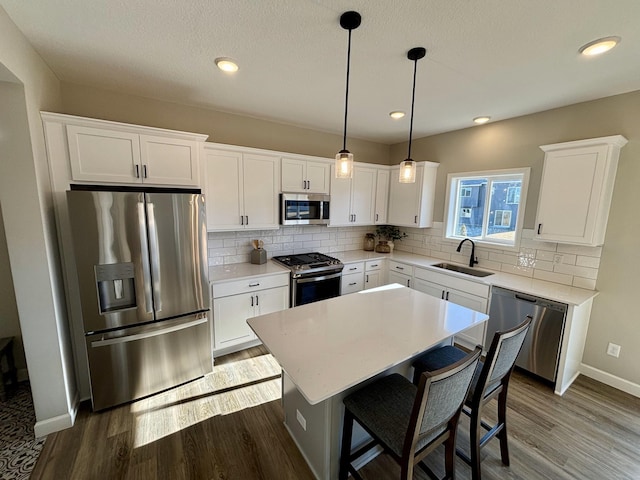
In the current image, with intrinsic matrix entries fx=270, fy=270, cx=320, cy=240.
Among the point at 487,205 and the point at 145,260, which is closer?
the point at 145,260

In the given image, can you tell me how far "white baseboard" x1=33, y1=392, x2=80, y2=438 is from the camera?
1.92 m

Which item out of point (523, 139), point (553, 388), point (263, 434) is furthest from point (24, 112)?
point (553, 388)

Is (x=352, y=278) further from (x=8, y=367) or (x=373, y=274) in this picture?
(x=8, y=367)

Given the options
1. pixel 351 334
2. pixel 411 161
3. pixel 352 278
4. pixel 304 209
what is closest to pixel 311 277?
pixel 352 278

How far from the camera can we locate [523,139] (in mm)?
3004

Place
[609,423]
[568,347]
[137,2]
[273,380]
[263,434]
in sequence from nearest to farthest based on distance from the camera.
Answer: [137,2]
[263,434]
[609,423]
[568,347]
[273,380]

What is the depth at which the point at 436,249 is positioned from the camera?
13.1ft

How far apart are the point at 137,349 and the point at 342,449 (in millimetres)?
1786

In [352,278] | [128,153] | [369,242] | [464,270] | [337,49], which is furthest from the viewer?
[369,242]

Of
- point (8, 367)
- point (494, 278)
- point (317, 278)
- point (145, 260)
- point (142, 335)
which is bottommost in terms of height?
point (8, 367)

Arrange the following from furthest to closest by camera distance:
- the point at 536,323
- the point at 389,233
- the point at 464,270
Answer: the point at 389,233 → the point at 464,270 → the point at 536,323

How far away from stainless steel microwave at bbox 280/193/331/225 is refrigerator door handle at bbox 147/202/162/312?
145 centimetres

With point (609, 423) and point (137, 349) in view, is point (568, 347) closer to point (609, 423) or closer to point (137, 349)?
point (609, 423)

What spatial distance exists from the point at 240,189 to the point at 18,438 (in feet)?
8.43
